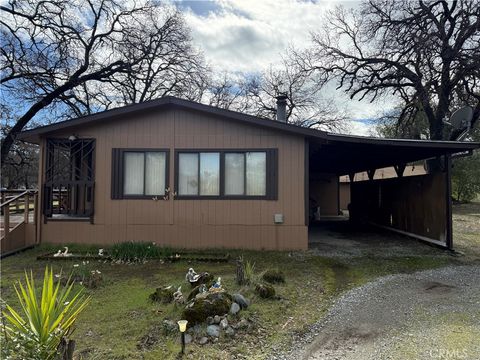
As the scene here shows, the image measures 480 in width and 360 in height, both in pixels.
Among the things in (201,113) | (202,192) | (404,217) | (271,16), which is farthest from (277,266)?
(271,16)

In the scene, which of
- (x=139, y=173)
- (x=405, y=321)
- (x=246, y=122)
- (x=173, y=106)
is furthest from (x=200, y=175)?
(x=405, y=321)

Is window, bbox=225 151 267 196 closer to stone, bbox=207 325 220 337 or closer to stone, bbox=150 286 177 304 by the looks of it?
stone, bbox=150 286 177 304

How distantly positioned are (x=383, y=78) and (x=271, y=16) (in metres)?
10.9

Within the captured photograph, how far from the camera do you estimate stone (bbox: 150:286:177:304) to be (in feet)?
13.3

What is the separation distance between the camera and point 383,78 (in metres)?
17.5

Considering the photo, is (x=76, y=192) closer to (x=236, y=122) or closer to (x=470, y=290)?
(x=236, y=122)

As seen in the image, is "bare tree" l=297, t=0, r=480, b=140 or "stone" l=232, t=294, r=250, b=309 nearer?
"stone" l=232, t=294, r=250, b=309

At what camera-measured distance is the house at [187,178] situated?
7.47 metres

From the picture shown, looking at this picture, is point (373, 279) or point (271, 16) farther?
point (271, 16)

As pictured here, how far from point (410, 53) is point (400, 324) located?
16.0 meters

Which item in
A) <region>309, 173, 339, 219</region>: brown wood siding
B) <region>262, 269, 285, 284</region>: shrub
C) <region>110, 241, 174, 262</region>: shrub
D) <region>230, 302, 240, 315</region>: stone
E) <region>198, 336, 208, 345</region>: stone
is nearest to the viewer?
<region>198, 336, 208, 345</region>: stone

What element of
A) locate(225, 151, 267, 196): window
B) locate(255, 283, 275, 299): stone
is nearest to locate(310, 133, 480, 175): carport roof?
locate(225, 151, 267, 196): window

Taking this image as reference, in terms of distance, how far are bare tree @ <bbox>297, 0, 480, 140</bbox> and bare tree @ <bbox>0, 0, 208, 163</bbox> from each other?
8.59 meters

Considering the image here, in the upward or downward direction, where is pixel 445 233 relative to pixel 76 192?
downward
